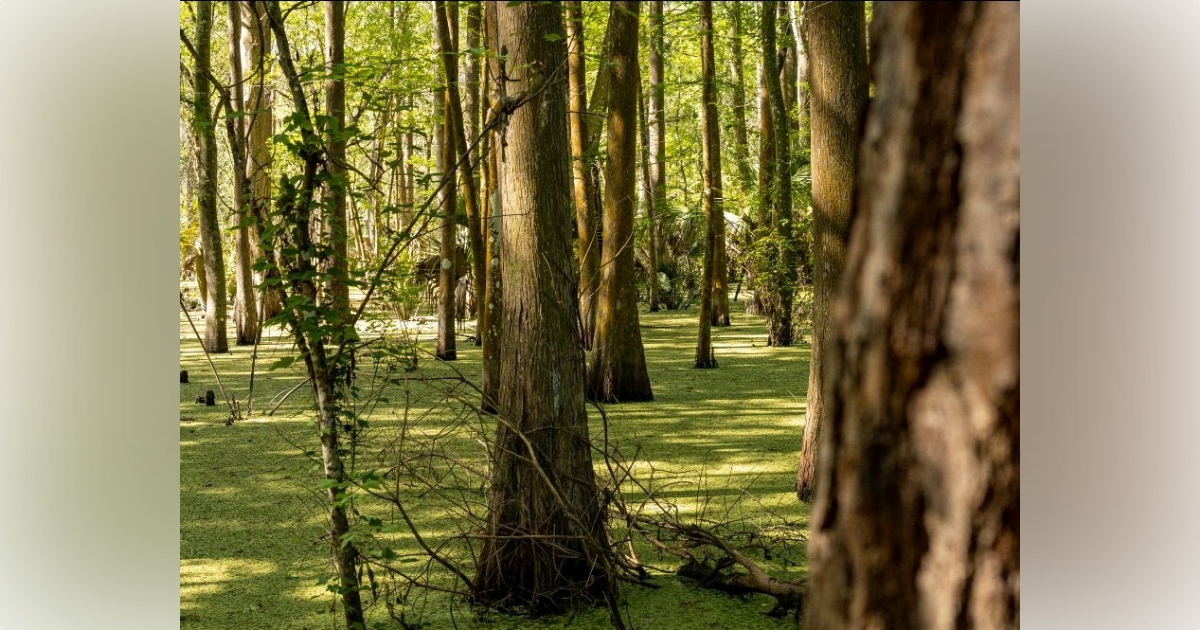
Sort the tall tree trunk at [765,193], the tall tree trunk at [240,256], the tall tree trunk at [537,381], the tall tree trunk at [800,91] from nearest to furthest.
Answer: the tall tree trunk at [537,381] < the tall tree trunk at [765,193] < the tall tree trunk at [240,256] < the tall tree trunk at [800,91]

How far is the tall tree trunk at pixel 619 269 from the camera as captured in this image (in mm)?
9172

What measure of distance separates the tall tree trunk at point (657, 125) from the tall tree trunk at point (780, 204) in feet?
4.31

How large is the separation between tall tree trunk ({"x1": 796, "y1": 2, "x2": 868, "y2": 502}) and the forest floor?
91 cm

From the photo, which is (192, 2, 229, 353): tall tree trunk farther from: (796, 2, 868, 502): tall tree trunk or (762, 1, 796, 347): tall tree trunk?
(796, 2, 868, 502): tall tree trunk

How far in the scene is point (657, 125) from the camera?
16.6 meters

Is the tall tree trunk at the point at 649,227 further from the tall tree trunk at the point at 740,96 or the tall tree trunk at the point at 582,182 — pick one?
the tall tree trunk at the point at 582,182

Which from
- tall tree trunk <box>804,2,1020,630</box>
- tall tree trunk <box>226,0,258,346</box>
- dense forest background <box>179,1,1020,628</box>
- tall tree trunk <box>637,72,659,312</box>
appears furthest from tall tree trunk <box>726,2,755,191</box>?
tall tree trunk <box>804,2,1020,630</box>

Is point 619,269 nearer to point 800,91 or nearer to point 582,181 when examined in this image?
point 582,181

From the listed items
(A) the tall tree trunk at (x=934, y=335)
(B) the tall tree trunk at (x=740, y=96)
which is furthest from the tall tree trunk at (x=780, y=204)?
(A) the tall tree trunk at (x=934, y=335)
